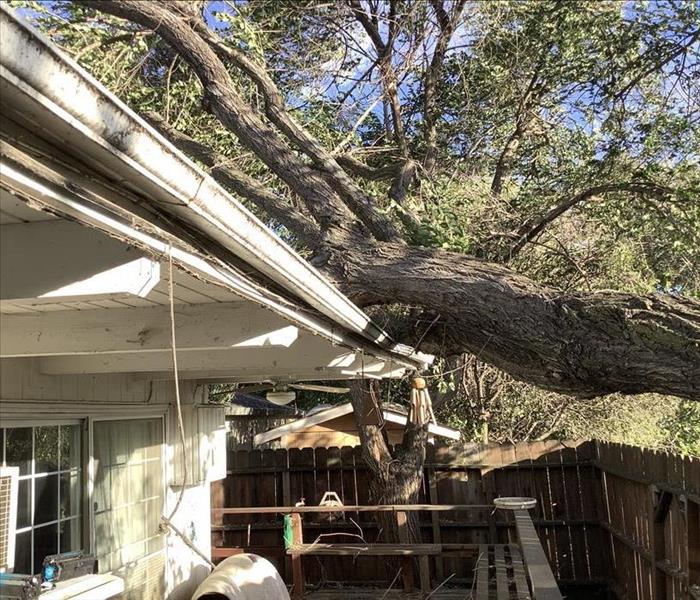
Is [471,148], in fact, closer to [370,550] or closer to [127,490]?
[370,550]

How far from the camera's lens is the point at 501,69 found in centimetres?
808

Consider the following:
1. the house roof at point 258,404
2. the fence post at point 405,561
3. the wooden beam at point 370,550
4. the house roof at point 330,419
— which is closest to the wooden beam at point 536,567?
the wooden beam at point 370,550

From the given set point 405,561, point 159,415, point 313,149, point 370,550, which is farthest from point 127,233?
point 405,561

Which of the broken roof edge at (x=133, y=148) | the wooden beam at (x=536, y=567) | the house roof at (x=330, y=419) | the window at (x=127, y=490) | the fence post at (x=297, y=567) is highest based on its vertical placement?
the broken roof edge at (x=133, y=148)

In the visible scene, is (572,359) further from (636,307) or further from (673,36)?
(673,36)

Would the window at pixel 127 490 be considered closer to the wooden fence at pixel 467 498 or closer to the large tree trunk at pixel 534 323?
the large tree trunk at pixel 534 323

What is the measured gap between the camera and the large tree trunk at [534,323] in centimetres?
376

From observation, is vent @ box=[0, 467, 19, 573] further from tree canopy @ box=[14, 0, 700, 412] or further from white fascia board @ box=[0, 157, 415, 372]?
tree canopy @ box=[14, 0, 700, 412]

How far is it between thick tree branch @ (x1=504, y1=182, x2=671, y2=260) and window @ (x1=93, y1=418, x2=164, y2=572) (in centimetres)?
392

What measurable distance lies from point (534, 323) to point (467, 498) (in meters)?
5.58

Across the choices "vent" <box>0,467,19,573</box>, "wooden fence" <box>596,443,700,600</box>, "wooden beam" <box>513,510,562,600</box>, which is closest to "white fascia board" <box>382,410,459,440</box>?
"wooden fence" <box>596,443,700,600</box>

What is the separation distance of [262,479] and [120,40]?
6.10 m

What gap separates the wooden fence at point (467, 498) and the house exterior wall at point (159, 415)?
2747 mm

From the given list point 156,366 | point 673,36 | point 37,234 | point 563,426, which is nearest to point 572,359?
point 156,366
